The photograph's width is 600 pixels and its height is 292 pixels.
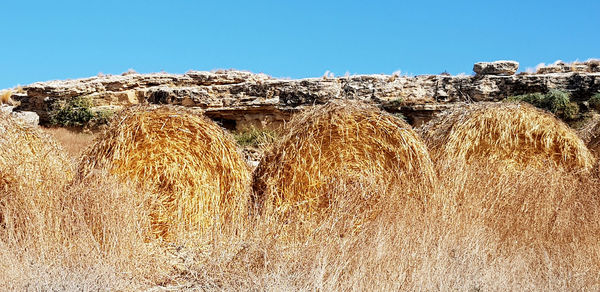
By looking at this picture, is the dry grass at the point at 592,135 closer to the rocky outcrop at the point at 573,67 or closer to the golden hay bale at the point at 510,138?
the golden hay bale at the point at 510,138

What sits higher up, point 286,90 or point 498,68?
point 498,68

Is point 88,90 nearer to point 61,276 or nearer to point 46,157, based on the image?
point 46,157

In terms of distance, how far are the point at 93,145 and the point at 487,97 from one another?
15.6m

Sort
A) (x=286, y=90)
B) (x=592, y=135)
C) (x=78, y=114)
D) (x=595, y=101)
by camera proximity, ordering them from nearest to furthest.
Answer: (x=592, y=135) → (x=595, y=101) → (x=286, y=90) → (x=78, y=114)

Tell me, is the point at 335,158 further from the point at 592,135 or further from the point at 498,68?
the point at 498,68

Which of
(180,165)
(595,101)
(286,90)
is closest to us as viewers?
(180,165)

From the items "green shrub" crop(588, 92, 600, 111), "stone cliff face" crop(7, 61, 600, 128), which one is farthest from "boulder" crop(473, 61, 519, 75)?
"green shrub" crop(588, 92, 600, 111)

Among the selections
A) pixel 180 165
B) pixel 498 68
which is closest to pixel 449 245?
pixel 180 165

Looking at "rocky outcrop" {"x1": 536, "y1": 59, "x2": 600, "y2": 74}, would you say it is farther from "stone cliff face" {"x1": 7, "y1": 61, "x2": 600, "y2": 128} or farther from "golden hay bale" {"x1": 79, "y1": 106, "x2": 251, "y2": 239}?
"golden hay bale" {"x1": 79, "y1": 106, "x2": 251, "y2": 239}

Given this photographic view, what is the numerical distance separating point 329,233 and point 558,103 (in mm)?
14303

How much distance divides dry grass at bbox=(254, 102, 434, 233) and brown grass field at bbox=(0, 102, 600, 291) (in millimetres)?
26

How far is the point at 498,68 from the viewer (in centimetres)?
2148

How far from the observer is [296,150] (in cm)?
793

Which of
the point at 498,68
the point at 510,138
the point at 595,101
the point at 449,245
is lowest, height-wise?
the point at 449,245
